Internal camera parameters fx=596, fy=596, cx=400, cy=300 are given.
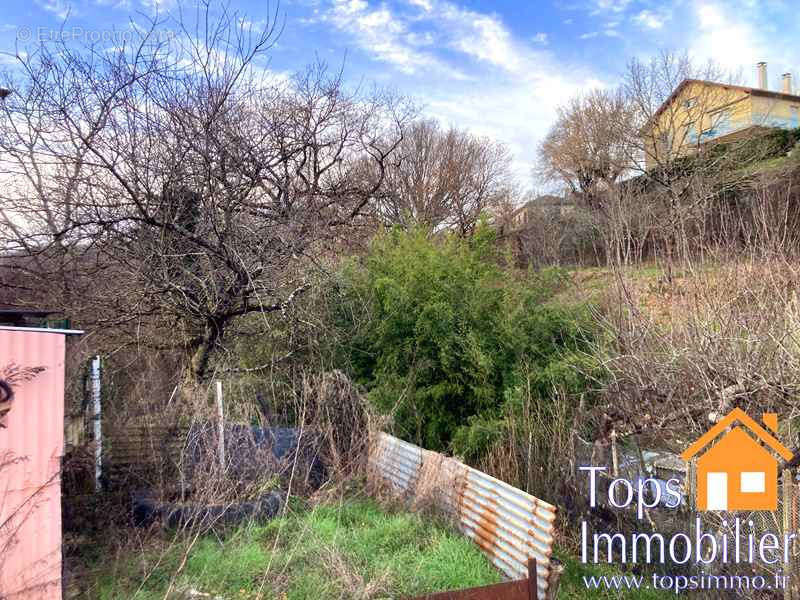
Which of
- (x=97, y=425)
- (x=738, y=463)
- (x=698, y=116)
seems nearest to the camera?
(x=738, y=463)

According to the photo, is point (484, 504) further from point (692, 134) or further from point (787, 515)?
point (692, 134)

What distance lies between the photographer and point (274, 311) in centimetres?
715

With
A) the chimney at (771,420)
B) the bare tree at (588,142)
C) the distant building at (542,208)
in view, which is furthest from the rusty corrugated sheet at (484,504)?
the bare tree at (588,142)

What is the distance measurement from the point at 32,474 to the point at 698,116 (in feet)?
69.8

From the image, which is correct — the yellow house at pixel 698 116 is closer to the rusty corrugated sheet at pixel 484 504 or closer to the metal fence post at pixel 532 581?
the rusty corrugated sheet at pixel 484 504

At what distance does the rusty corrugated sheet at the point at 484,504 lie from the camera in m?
3.75

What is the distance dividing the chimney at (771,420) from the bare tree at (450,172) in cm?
2105

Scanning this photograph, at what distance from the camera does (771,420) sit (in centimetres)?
338

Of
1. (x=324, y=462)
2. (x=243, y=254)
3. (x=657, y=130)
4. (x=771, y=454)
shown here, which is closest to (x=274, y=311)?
(x=243, y=254)

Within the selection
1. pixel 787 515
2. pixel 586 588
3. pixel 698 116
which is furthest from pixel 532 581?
pixel 698 116

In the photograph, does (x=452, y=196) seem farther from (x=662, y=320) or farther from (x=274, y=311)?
(x=662, y=320)

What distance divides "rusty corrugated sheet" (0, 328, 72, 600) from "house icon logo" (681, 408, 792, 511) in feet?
12.7

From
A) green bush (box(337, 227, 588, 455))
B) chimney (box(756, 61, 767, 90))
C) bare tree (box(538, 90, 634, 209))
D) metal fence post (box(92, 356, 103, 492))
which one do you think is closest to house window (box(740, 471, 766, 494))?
green bush (box(337, 227, 588, 455))

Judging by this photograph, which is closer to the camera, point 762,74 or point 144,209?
point 144,209
